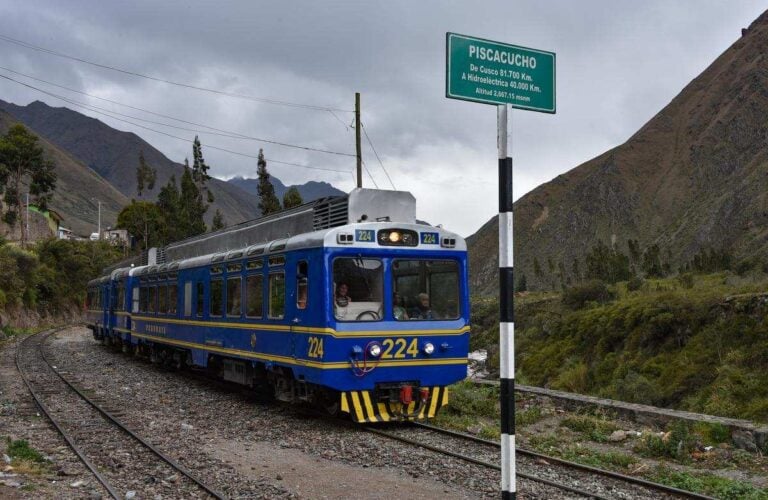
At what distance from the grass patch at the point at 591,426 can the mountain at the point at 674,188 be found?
189 feet

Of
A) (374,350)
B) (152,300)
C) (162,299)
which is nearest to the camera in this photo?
(374,350)

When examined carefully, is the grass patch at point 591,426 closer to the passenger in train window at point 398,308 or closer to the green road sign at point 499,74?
the passenger in train window at point 398,308

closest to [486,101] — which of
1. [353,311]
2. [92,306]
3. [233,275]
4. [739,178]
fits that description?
[353,311]

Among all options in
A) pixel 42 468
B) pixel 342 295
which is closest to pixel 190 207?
pixel 342 295

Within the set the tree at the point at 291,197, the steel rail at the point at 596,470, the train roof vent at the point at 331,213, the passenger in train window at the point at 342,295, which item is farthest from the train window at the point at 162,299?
the tree at the point at 291,197

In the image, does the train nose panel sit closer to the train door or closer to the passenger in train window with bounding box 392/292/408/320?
the train door

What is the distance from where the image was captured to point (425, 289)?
11961 millimetres

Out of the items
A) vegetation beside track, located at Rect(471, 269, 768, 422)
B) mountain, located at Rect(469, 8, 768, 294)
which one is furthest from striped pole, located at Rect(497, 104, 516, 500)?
mountain, located at Rect(469, 8, 768, 294)

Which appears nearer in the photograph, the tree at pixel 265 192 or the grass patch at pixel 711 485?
the grass patch at pixel 711 485

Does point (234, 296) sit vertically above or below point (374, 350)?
above

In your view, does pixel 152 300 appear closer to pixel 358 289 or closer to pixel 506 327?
pixel 358 289

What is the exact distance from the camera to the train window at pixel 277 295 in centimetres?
1244

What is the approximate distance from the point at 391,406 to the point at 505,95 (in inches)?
289

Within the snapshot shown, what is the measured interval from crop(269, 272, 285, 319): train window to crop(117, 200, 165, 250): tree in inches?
3044
